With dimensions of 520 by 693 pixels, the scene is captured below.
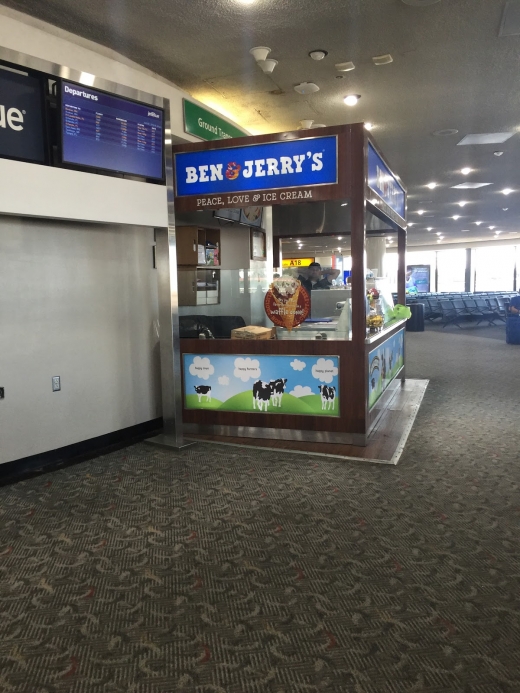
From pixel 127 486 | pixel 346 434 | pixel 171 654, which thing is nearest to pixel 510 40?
pixel 346 434

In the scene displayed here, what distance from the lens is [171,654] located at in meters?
2.11

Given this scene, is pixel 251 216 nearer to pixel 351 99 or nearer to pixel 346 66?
pixel 351 99

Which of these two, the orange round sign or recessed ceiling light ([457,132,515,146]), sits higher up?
recessed ceiling light ([457,132,515,146])

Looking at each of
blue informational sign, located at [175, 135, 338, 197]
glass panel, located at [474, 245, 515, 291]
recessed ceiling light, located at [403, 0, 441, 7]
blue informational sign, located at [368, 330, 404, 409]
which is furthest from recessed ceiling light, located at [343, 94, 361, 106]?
glass panel, located at [474, 245, 515, 291]

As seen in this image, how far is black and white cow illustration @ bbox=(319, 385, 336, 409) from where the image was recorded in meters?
4.77

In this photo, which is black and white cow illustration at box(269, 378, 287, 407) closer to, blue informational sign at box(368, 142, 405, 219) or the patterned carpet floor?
the patterned carpet floor

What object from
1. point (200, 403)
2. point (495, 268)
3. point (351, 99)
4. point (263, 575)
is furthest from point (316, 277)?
point (495, 268)

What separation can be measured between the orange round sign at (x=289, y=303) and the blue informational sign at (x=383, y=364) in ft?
2.47

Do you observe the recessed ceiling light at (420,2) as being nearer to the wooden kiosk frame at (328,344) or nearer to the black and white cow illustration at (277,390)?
the wooden kiosk frame at (328,344)

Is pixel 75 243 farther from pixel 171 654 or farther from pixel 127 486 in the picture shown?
pixel 171 654

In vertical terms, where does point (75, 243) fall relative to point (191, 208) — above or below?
below

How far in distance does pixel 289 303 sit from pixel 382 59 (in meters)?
2.35

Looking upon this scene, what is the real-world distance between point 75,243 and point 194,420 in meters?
2.00

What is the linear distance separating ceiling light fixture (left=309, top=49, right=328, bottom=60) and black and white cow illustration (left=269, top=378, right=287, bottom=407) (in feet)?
9.58
